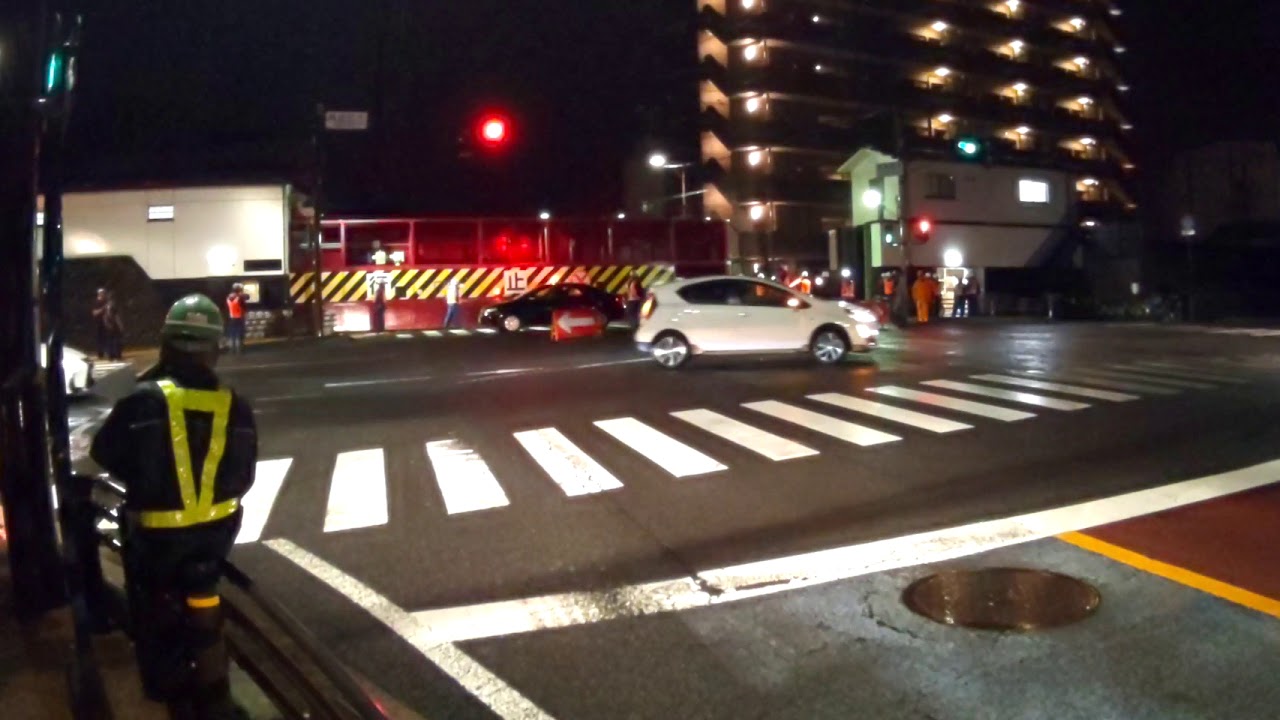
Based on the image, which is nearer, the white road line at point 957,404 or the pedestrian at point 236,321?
the white road line at point 957,404

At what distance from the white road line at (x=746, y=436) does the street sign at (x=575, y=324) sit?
1445 centimetres

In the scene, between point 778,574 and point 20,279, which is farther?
point 778,574

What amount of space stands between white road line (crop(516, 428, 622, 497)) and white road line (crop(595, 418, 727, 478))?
588 mm

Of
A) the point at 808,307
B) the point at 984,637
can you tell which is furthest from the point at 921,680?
the point at 808,307

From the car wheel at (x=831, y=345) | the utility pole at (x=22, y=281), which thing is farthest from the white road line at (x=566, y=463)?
the car wheel at (x=831, y=345)

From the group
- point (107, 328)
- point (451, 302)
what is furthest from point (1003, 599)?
point (451, 302)

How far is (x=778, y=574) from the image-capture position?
25.3ft

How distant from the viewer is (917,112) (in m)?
Result: 59.3

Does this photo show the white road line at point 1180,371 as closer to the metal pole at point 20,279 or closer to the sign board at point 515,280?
the metal pole at point 20,279

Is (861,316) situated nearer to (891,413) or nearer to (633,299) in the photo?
(891,413)

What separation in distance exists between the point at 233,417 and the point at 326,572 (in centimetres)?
371

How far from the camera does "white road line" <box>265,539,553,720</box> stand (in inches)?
219

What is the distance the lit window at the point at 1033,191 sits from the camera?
52.2 meters

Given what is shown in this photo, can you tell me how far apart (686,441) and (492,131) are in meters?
7.92
